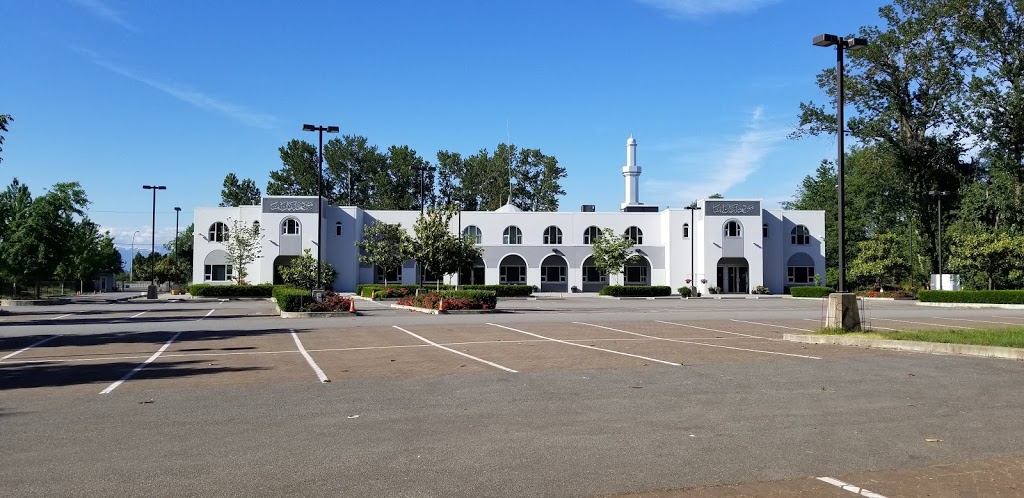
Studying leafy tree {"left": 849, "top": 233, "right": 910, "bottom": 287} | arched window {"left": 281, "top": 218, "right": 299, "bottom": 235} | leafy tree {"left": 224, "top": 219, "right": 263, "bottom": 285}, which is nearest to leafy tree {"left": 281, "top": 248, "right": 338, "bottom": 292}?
leafy tree {"left": 224, "top": 219, "right": 263, "bottom": 285}

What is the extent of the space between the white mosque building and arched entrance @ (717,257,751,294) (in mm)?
88

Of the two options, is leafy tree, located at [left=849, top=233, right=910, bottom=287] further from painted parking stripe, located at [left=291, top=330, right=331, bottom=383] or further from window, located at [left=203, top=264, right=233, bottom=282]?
window, located at [left=203, top=264, right=233, bottom=282]

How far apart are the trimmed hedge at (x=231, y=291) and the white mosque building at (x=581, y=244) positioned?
9732 mm

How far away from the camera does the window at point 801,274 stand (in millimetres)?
66312

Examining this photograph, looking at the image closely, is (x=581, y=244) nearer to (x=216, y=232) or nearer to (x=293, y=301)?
(x=216, y=232)

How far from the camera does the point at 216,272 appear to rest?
63.8 meters

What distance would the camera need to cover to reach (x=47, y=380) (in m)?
11.6

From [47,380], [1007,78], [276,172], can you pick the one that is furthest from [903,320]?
[276,172]

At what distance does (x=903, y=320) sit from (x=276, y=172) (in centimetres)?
8081

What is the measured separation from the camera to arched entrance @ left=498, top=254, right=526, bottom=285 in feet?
216

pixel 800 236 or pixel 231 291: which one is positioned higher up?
pixel 800 236

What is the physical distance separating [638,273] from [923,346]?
51765 millimetres

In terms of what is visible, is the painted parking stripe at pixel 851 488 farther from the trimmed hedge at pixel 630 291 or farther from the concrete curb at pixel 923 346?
the trimmed hedge at pixel 630 291

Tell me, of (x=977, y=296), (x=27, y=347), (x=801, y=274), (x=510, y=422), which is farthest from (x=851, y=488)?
(x=801, y=274)
